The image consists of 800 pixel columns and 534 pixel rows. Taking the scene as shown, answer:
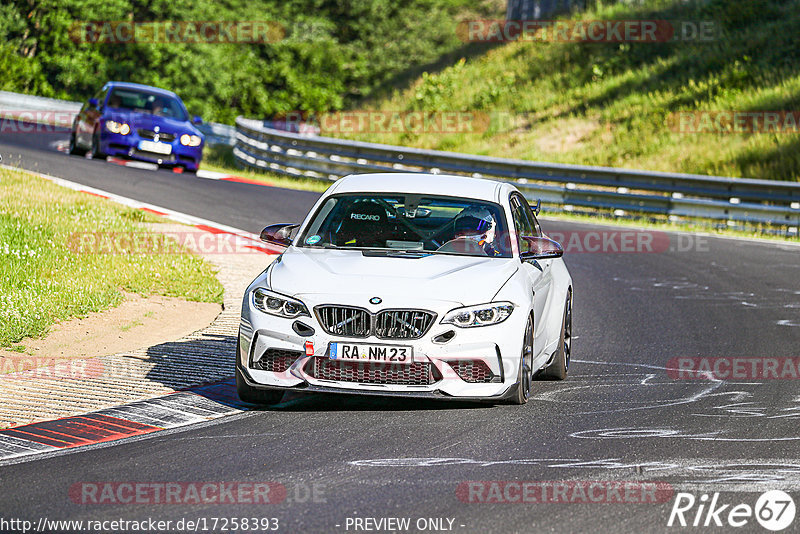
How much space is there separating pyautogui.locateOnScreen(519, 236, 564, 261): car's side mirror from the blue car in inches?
649

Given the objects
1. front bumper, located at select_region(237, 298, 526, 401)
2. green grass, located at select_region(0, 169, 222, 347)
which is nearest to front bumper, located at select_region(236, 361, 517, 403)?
front bumper, located at select_region(237, 298, 526, 401)

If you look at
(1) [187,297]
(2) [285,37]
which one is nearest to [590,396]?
(1) [187,297]

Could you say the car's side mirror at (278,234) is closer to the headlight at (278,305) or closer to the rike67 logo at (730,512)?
the headlight at (278,305)

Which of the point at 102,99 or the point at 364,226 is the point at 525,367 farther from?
the point at 102,99

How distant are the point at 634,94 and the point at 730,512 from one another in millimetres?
30601

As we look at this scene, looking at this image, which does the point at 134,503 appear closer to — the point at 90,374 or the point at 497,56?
the point at 90,374

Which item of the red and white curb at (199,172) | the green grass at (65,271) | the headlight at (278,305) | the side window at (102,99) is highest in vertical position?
the side window at (102,99)

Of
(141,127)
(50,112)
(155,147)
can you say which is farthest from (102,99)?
(50,112)

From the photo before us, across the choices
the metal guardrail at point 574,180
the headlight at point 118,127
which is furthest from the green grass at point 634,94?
the headlight at point 118,127

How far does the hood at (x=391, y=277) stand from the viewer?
7.45 meters

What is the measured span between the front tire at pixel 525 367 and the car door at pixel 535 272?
0.17 m

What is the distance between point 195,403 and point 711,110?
25.5 meters

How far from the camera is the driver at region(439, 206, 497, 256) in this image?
8438 mm

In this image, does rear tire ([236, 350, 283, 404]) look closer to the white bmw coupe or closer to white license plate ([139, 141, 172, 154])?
the white bmw coupe
